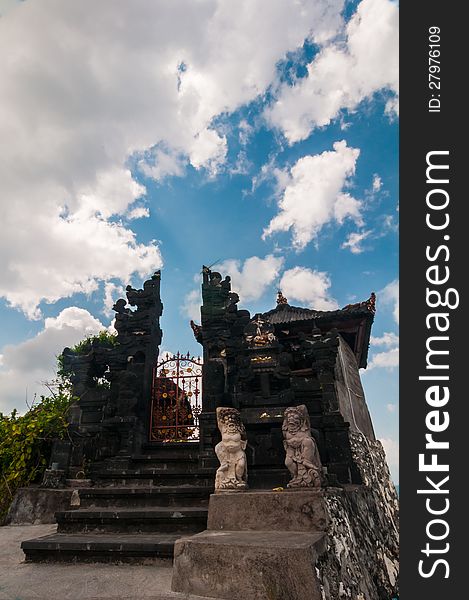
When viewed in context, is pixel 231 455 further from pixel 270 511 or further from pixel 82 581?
pixel 82 581

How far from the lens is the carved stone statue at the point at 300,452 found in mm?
4445

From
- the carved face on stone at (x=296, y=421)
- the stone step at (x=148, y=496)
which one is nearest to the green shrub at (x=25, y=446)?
the stone step at (x=148, y=496)

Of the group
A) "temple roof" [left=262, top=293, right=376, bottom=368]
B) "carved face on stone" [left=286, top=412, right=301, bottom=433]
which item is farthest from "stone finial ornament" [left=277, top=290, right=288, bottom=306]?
"carved face on stone" [left=286, top=412, right=301, bottom=433]

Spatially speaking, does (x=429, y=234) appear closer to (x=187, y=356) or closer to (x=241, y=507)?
(x=241, y=507)

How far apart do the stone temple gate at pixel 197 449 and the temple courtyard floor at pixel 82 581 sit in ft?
0.64

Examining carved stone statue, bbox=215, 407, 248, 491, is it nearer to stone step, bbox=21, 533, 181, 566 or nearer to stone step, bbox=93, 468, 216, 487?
stone step, bbox=21, 533, 181, 566

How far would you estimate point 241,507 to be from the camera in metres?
4.26

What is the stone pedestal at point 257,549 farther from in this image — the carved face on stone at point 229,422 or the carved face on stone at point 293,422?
the carved face on stone at point 229,422

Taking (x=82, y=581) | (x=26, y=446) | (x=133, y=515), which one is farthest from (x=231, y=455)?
(x=26, y=446)

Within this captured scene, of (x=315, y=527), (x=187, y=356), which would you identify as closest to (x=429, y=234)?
(x=315, y=527)

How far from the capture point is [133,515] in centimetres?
507

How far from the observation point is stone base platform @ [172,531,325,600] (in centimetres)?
309

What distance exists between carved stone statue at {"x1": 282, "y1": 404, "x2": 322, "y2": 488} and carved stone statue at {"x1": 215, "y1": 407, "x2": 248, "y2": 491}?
1.90ft

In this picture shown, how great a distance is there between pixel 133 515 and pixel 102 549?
2.25 feet
